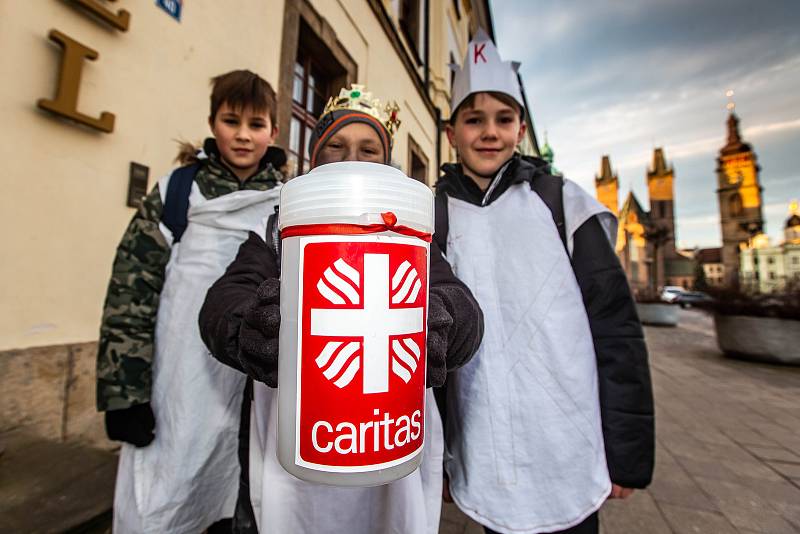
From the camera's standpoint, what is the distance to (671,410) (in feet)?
12.0

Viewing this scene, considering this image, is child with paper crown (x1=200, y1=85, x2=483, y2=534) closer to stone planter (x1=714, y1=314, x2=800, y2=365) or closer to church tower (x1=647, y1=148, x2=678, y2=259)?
stone planter (x1=714, y1=314, x2=800, y2=365)

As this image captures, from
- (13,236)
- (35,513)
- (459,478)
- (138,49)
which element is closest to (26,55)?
(138,49)

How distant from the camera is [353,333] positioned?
0.54 meters

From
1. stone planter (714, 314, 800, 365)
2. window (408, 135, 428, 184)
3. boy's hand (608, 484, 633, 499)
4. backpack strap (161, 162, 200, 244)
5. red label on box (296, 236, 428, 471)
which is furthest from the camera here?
window (408, 135, 428, 184)

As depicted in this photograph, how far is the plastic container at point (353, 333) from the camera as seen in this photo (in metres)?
0.54

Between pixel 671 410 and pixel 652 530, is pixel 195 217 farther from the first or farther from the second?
pixel 671 410

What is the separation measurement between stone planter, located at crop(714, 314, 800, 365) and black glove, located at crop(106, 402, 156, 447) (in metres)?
7.52

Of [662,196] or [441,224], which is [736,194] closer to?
[662,196]

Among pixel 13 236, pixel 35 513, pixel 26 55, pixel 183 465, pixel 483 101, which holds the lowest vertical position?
pixel 35 513

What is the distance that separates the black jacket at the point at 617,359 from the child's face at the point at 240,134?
3.74 ft

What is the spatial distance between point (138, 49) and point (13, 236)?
1.28m

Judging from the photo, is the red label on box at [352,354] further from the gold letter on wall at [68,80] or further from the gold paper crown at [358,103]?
the gold letter on wall at [68,80]

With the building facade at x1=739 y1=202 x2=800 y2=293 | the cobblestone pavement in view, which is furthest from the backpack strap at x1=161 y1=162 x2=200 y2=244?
the building facade at x1=739 y1=202 x2=800 y2=293

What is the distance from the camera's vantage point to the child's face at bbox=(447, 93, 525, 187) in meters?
1.23
